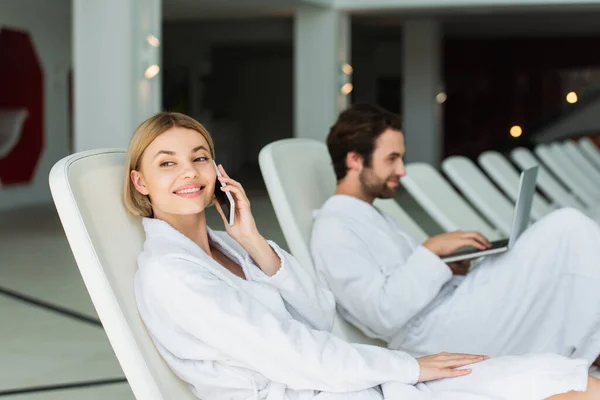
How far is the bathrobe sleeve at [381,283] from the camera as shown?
277 cm

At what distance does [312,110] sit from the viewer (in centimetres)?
1091

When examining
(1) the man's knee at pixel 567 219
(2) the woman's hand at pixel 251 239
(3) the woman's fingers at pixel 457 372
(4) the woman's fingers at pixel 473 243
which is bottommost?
(3) the woman's fingers at pixel 457 372

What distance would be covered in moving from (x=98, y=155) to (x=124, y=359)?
0.46m

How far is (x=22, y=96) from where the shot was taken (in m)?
10.8

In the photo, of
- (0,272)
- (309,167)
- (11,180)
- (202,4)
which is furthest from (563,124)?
(309,167)

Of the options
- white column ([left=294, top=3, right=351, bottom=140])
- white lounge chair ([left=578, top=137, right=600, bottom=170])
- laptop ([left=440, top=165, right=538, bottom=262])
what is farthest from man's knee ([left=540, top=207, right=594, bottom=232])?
white column ([left=294, top=3, right=351, bottom=140])

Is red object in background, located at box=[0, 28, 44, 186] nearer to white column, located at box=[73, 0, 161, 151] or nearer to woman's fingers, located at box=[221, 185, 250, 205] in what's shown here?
white column, located at box=[73, 0, 161, 151]

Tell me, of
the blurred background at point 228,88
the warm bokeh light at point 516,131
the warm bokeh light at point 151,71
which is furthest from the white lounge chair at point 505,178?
the warm bokeh light at point 516,131

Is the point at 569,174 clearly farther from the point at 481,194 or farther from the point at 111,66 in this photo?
the point at 111,66

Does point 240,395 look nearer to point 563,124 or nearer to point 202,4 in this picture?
point 202,4

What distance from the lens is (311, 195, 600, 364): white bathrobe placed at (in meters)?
2.79

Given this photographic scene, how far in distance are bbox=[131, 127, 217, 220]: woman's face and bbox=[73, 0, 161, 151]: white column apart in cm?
513

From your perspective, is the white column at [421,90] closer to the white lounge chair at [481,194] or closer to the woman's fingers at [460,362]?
the white lounge chair at [481,194]

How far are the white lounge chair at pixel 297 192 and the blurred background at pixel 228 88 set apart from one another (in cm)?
74
